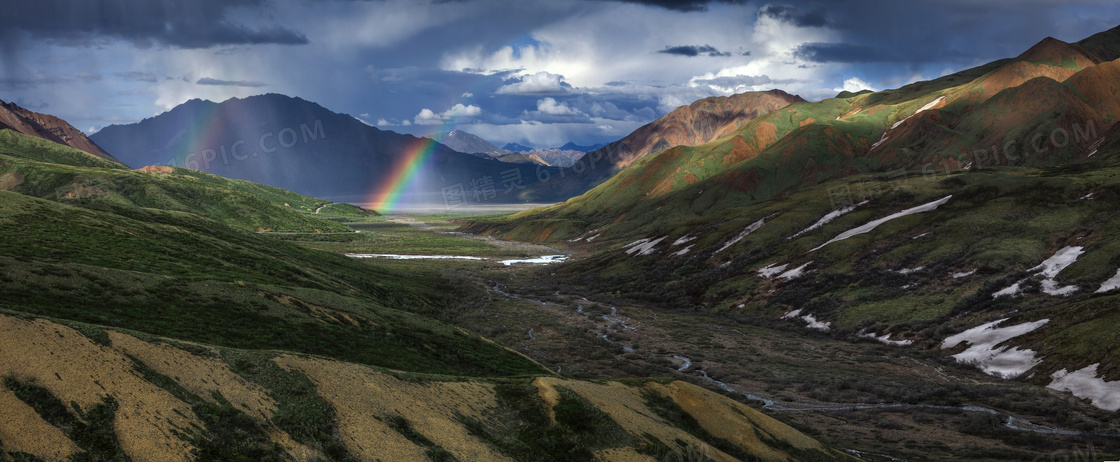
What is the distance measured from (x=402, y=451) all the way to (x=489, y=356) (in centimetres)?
2941

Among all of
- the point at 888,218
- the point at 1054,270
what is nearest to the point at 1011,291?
the point at 1054,270

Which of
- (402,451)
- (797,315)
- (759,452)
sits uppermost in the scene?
(402,451)

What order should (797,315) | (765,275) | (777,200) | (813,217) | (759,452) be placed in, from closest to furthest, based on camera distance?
(759,452)
(797,315)
(765,275)
(813,217)
(777,200)

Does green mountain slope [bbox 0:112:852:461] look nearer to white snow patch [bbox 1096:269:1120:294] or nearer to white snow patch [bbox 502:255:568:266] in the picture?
white snow patch [bbox 1096:269:1120:294]

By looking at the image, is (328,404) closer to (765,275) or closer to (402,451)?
(402,451)

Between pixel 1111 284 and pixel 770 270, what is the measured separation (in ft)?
144

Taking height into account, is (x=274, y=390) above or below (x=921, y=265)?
above

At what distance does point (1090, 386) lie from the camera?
44.2 meters

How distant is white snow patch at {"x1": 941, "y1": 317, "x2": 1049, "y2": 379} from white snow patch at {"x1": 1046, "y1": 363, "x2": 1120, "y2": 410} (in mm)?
4294

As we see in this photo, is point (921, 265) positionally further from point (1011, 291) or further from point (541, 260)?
point (541, 260)

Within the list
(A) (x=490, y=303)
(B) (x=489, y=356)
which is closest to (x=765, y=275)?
(A) (x=490, y=303)

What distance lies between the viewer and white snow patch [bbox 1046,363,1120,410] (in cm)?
4166

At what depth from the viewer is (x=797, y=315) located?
82250mm

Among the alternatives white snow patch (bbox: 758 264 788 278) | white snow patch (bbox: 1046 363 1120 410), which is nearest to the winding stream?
white snow patch (bbox: 1046 363 1120 410)
